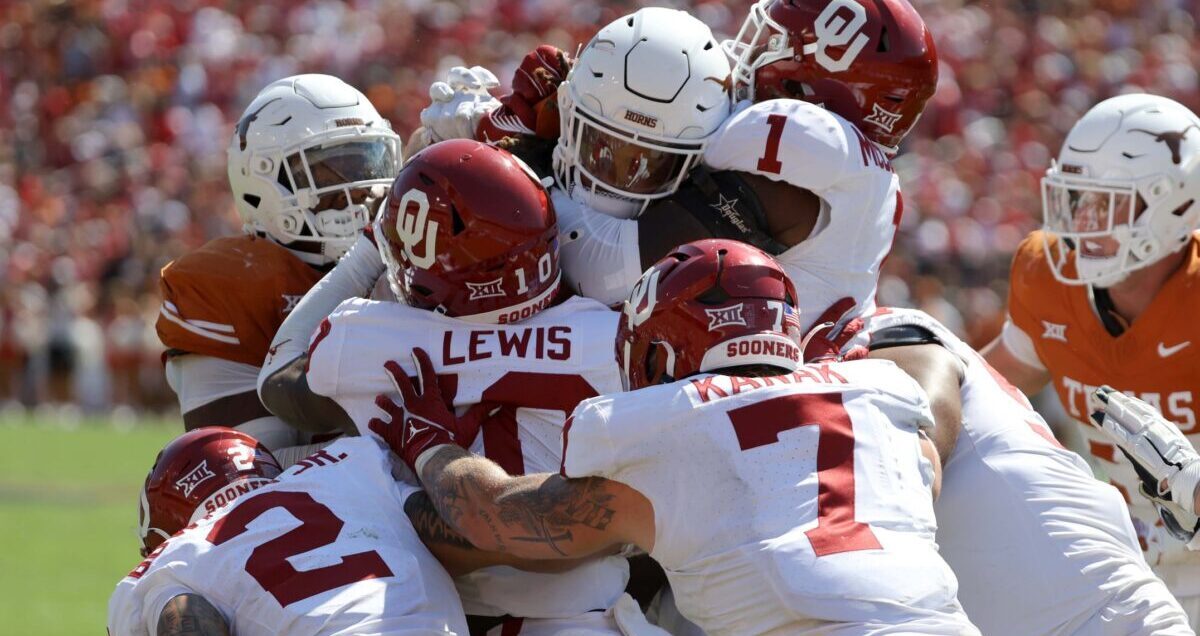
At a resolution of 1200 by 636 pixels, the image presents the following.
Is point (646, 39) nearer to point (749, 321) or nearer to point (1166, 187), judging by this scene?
point (749, 321)

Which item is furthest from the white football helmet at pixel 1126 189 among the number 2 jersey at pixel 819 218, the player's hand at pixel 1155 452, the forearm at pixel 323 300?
the forearm at pixel 323 300

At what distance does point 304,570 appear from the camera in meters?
3.28

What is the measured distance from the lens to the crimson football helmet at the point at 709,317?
3.17 meters

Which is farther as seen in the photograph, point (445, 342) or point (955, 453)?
point (955, 453)

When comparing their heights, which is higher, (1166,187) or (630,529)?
(630,529)

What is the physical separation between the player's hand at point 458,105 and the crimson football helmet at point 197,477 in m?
1.06

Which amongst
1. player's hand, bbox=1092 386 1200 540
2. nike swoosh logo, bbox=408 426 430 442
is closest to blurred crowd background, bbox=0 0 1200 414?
player's hand, bbox=1092 386 1200 540

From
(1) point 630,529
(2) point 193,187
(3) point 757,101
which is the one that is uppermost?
(3) point 757,101

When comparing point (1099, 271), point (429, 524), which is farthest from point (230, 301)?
point (1099, 271)

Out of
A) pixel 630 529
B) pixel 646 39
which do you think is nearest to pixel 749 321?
pixel 630 529

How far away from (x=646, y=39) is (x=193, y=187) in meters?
14.7

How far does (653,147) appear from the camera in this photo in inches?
153

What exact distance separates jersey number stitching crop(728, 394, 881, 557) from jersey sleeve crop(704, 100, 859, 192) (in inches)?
33.7

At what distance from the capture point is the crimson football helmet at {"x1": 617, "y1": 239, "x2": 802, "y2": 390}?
317 centimetres
